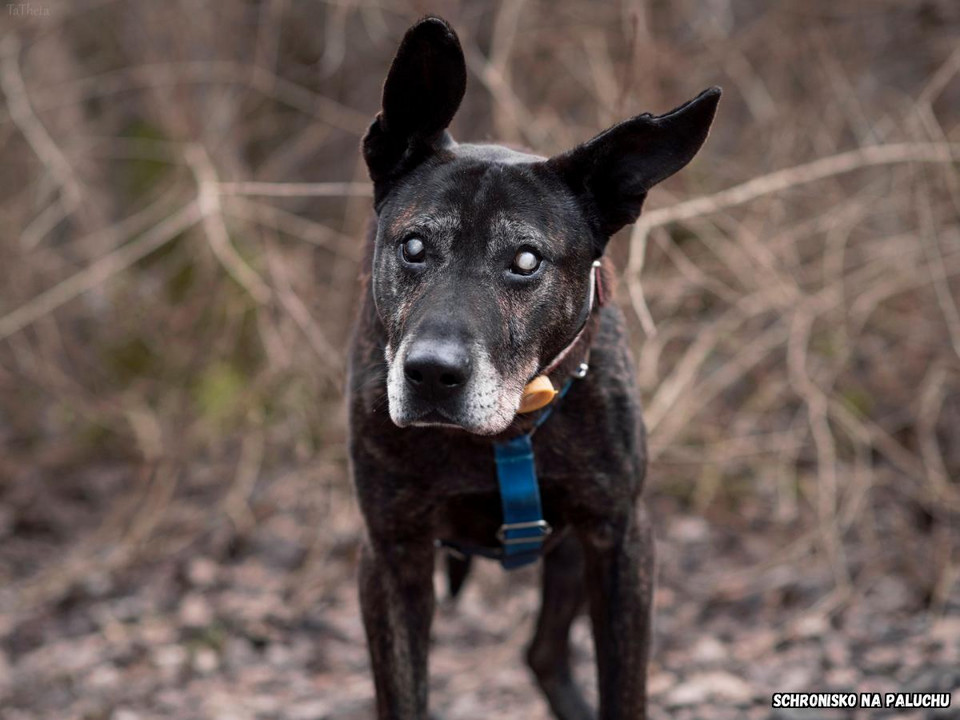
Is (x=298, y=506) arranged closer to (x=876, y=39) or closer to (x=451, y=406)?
(x=451, y=406)

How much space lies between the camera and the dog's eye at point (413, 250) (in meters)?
2.80

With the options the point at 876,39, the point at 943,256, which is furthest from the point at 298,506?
the point at 876,39

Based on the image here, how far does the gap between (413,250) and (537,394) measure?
0.50 meters

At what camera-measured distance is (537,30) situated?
21.9ft

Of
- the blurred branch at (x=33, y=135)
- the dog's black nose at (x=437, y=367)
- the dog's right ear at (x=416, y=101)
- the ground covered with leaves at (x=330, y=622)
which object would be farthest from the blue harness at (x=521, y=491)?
the blurred branch at (x=33, y=135)

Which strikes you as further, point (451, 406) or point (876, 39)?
point (876, 39)

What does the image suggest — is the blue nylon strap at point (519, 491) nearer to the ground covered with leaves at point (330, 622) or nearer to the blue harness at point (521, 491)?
the blue harness at point (521, 491)

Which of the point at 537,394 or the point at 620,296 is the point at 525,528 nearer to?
the point at 537,394

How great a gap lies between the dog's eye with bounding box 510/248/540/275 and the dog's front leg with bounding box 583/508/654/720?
31.8 inches

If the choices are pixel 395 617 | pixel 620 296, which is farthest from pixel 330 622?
pixel 395 617

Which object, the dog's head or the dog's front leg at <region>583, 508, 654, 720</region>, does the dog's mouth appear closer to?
the dog's head

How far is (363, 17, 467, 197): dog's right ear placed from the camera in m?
2.78

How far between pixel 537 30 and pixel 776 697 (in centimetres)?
418

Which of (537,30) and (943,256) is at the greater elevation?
(537,30)
